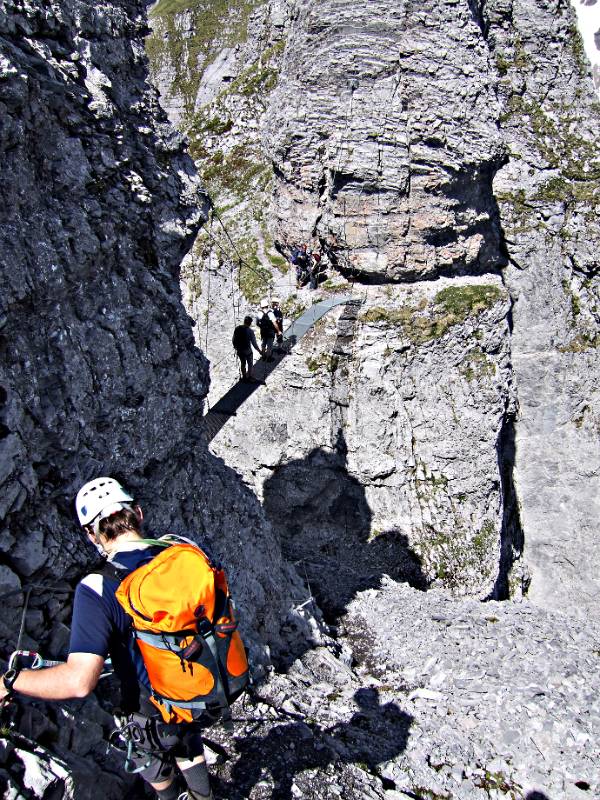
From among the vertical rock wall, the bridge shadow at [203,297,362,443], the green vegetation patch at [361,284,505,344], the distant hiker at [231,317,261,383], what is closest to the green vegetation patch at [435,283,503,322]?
the green vegetation patch at [361,284,505,344]

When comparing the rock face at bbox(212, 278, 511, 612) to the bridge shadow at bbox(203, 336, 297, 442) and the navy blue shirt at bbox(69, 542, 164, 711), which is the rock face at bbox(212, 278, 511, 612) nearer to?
the bridge shadow at bbox(203, 336, 297, 442)

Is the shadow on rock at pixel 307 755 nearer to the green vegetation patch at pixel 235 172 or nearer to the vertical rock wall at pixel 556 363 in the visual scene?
the vertical rock wall at pixel 556 363

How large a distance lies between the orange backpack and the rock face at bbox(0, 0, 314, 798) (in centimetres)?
148

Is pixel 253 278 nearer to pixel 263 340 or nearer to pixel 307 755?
pixel 263 340

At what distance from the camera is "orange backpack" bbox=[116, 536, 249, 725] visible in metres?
4.04

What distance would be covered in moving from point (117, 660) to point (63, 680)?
55 cm

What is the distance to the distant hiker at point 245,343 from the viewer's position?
17.9m

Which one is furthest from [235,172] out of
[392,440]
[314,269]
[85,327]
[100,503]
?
[100,503]

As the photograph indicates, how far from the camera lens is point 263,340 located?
67.1 ft

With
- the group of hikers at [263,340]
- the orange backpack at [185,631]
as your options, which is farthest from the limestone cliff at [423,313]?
the orange backpack at [185,631]

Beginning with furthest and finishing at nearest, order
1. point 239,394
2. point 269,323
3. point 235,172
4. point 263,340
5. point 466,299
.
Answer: point 235,172 → point 466,299 → point 263,340 → point 239,394 → point 269,323

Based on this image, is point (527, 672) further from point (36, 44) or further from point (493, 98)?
point (493, 98)

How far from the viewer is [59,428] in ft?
22.7

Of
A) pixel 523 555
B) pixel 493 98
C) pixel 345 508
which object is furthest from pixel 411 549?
pixel 493 98
